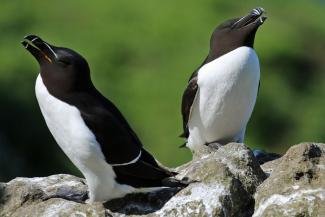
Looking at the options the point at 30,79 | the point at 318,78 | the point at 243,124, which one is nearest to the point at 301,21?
the point at 318,78

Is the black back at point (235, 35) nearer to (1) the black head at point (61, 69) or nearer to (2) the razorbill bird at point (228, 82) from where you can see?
(2) the razorbill bird at point (228, 82)

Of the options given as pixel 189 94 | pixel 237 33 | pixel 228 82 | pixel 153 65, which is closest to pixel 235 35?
pixel 237 33

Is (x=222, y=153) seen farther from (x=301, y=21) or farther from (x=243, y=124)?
(x=301, y=21)

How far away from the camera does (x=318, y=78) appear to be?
1980 centimetres

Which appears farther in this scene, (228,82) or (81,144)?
(228,82)

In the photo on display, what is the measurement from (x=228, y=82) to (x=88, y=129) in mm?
1500

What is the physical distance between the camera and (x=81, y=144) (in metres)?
6.18

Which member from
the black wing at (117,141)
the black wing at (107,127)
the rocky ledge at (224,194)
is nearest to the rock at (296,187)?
the rocky ledge at (224,194)

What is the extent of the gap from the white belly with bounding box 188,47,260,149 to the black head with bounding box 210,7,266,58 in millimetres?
56

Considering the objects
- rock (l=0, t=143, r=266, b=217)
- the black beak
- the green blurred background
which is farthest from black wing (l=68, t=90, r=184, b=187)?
the green blurred background

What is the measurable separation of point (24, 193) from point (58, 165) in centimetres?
1066

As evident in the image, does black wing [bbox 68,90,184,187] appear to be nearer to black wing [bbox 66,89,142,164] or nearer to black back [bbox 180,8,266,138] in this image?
black wing [bbox 66,89,142,164]

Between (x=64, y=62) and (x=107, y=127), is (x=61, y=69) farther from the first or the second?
(x=107, y=127)

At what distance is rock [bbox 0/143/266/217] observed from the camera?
5996mm
